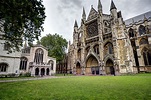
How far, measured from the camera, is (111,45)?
1053 inches

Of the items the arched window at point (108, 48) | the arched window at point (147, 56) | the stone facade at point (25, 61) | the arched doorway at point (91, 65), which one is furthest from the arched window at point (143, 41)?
the stone facade at point (25, 61)

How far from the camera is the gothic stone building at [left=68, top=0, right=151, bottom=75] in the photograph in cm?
2356

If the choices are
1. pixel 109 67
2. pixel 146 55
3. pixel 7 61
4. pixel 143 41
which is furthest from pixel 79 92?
pixel 143 41

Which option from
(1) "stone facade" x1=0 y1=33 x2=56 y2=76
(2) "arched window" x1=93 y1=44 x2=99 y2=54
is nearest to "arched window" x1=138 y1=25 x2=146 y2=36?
(2) "arched window" x1=93 y1=44 x2=99 y2=54

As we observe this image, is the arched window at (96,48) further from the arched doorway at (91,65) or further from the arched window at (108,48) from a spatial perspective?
the arched window at (108,48)

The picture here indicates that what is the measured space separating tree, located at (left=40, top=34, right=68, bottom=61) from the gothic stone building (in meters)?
6.79

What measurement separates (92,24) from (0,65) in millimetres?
29553

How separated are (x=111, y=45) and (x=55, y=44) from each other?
2233 cm

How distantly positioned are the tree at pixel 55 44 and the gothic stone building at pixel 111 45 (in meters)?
6.79

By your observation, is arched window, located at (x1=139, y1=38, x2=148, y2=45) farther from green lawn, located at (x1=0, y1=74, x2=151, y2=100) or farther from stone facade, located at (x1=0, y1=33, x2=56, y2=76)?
stone facade, located at (x1=0, y1=33, x2=56, y2=76)

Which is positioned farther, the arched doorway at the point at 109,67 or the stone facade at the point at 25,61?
the arched doorway at the point at 109,67

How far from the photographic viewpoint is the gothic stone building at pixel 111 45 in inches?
928

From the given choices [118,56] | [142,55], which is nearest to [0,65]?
[118,56]

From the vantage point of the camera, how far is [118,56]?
23391 mm
